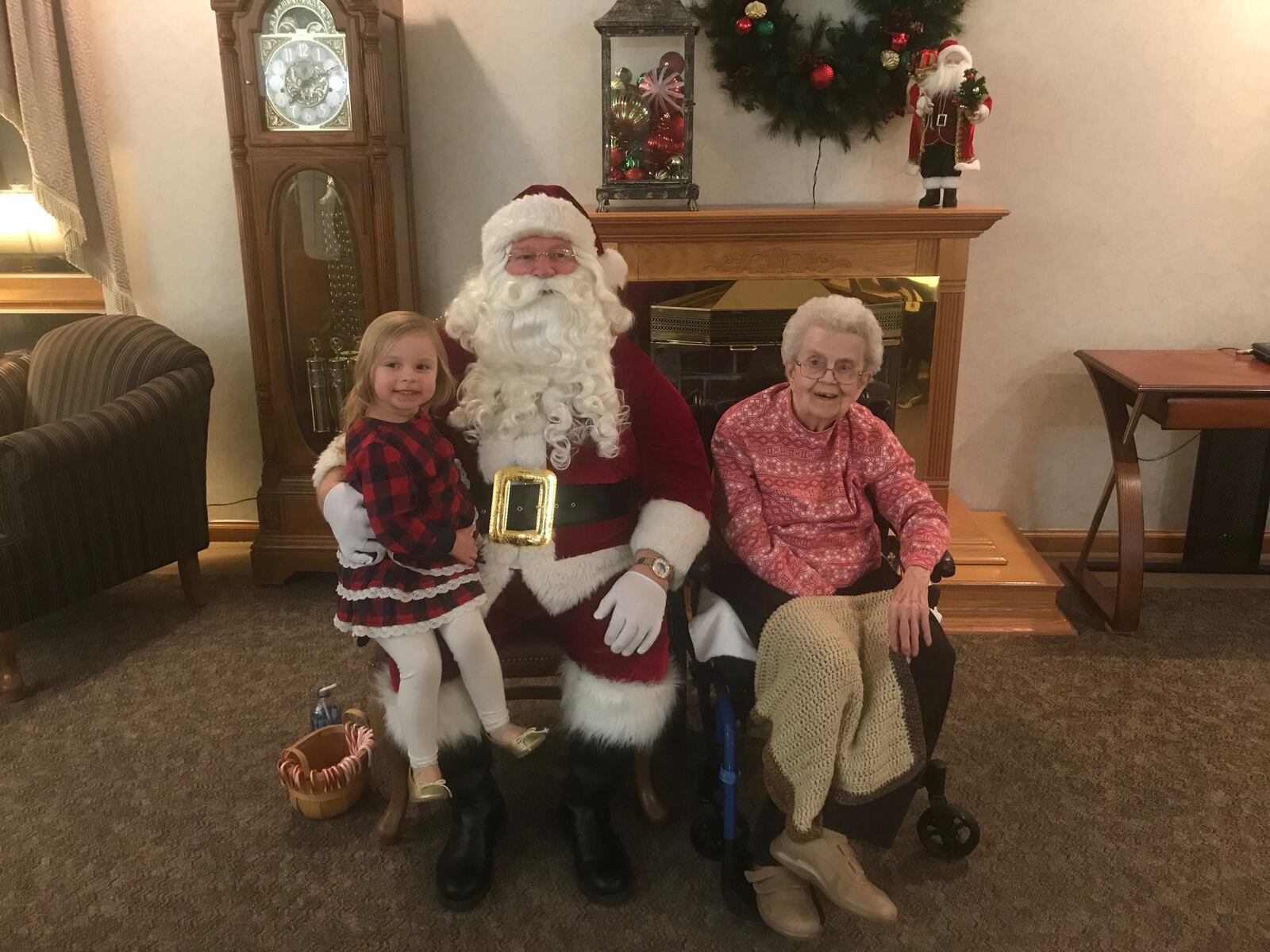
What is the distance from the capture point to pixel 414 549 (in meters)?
1.75

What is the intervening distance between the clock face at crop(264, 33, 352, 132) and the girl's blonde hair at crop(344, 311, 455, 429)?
1.44 metres

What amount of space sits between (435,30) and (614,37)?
0.67 m

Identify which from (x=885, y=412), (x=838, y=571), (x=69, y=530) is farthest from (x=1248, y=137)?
(x=69, y=530)

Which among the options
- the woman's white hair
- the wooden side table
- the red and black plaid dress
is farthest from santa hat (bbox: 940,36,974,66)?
the red and black plaid dress

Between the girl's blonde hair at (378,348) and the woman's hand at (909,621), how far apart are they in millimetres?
962

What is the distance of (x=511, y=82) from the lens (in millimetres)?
3203

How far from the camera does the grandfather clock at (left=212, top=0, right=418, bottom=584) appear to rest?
9.46 feet

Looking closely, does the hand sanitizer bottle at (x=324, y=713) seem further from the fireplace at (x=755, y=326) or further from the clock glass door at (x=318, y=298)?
the fireplace at (x=755, y=326)

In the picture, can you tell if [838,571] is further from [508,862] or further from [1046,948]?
[508,862]

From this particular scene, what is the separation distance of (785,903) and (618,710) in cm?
46

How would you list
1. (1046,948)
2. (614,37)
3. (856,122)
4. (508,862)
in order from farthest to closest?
(856,122) < (614,37) < (508,862) < (1046,948)

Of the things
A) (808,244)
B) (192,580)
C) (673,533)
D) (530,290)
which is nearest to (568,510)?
(673,533)

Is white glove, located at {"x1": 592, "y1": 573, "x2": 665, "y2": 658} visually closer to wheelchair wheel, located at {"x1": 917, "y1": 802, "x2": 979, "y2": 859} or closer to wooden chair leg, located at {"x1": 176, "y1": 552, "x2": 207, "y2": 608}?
wheelchair wheel, located at {"x1": 917, "y1": 802, "x2": 979, "y2": 859}

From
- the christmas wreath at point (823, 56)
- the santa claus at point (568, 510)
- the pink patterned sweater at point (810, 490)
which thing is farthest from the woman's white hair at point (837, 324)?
the christmas wreath at point (823, 56)
